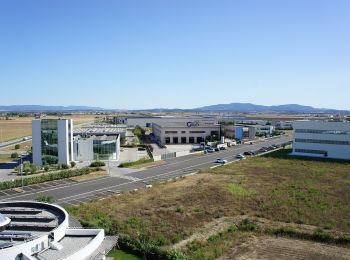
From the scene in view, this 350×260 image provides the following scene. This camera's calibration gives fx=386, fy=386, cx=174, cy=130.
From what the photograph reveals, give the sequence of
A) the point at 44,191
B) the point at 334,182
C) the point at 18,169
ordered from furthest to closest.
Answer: the point at 18,169
the point at 334,182
the point at 44,191

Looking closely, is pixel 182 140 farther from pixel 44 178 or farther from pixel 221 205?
pixel 221 205

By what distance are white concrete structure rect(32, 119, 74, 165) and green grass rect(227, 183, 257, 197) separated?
26.3m

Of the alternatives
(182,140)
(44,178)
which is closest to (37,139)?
(44,178)

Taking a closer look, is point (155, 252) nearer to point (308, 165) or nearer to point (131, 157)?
point (308, 165)

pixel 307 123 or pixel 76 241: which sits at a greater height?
pixel 307 123

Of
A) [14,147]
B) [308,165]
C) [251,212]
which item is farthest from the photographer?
[14,147]

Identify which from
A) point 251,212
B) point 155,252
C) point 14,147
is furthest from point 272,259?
point 14,147

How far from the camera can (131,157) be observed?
221 feet

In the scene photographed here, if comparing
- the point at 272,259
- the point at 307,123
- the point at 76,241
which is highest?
the point at 307,123

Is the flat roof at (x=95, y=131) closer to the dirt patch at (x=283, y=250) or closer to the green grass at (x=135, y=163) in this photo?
the green grass at (x=135, y=163)

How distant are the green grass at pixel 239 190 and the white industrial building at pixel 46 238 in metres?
20.4

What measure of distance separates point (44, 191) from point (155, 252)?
21.9 metres

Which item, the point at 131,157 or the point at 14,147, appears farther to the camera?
the point at 14,147

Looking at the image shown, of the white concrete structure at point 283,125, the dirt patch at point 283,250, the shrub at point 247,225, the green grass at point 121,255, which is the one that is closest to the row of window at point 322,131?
the shrub at point 247,225
